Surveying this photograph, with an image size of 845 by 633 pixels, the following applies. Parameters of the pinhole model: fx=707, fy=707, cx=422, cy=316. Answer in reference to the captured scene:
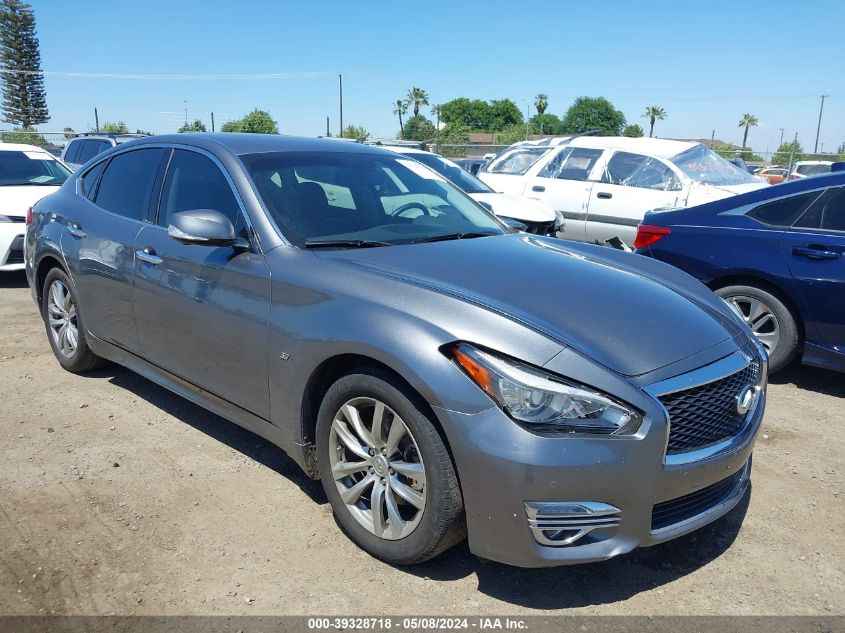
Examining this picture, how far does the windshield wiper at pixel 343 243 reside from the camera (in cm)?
327

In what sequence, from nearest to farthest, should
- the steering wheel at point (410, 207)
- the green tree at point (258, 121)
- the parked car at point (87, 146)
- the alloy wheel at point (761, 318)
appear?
the steering wheel at point (410, 207) < the alloy wheel at point (761, 318) < the parked car at point (87, 146) < the green tree at point (258, 121)

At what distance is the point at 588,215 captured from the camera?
964 cm

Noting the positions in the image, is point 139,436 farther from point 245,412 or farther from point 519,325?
point 519,325

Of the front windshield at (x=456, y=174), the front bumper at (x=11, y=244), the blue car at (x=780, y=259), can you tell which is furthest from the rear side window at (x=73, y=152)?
the blue car at (x=780, y=259)

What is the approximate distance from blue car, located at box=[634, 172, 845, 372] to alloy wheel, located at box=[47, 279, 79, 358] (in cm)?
443

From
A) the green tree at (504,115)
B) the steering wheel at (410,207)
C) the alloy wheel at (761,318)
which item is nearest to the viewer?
the steering wheel at (410,207)

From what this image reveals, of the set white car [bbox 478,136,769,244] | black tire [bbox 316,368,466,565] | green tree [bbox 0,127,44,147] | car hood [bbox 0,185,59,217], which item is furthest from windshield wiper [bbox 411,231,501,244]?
green tree [bbox 0,127,44,147]

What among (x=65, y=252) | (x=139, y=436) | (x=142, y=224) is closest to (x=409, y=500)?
(x=139, y=436)

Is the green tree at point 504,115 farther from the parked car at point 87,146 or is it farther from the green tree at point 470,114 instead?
the parked car at point 87,146

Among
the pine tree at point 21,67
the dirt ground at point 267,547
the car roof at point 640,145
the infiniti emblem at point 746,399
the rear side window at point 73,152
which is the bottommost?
the dirt ground at point 267,547

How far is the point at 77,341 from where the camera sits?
4883 millimetres

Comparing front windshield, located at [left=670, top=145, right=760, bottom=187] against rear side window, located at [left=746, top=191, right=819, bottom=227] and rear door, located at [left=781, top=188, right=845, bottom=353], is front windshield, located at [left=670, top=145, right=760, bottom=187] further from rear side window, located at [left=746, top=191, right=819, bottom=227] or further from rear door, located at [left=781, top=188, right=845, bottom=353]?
rear door, located at [left=781, top=188, right=845, bottom=353]

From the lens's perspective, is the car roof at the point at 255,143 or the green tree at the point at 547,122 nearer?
the car roof at the point at 255,143

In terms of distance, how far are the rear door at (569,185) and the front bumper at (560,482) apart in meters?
7.52
